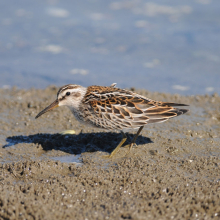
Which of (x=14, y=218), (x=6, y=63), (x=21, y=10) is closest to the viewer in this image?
(x=14, y=218)

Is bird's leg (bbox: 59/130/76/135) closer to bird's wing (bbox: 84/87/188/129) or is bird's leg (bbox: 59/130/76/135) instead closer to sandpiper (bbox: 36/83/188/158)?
sandpiper (bbox: 36/83/188/158)

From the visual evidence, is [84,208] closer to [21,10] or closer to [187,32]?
[187,32]

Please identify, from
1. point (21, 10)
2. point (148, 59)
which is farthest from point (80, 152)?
point (21, 10)

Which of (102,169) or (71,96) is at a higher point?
(71,96)

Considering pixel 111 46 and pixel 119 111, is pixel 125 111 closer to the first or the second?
pixel 119 111

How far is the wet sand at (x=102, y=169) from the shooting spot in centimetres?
467

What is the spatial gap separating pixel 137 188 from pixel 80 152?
6.98 feet

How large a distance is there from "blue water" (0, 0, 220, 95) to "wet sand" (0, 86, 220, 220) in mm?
3721


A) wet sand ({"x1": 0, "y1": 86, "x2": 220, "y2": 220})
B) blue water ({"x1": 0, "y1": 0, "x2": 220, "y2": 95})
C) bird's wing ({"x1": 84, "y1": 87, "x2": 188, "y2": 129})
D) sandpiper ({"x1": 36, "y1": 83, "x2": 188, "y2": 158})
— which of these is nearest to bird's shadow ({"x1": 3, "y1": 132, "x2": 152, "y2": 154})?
wet sand ({"x1": 0, "y1": 86, "x2": 220, "y2": 220})

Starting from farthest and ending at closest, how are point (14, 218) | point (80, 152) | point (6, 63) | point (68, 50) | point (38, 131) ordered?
1. point (68, 50)
2. point (6, 63)
3. point (38, 131)
4. point (80, 152)
5. point (14, 218)

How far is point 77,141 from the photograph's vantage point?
7.59 metres

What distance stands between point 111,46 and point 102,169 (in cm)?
979

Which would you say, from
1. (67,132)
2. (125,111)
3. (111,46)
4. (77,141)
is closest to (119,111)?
(125,111)

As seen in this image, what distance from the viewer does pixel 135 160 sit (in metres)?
6.44
